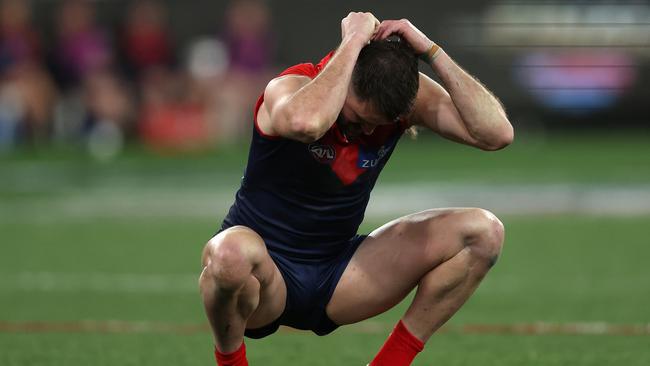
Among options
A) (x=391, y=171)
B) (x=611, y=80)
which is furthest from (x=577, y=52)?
(x=391, y=171)

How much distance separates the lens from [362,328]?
7.06 metres

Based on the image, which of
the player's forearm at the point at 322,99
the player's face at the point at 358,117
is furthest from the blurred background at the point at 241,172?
the player's forearm at the point at 322,99

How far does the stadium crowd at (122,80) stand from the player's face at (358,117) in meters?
13.1

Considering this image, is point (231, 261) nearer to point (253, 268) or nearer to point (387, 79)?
point (253, 268)

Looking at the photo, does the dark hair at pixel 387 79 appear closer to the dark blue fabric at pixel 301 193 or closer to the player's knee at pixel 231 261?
the dark blue fabric at pixel 301 193

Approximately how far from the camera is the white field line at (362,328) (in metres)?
6.69

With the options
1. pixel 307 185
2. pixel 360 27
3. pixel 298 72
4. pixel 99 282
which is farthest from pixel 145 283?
pixel 360 27

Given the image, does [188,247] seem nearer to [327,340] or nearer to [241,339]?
[327,340]

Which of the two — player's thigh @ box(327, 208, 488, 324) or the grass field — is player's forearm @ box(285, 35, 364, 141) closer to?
player's thigh @ box(327, 208, 488, 324)

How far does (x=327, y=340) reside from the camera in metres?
6.68

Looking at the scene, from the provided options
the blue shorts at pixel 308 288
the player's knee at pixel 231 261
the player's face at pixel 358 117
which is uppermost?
the player's face at pixel 358 117

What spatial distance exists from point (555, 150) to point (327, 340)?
36.8ft

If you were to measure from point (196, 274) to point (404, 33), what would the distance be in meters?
4.36

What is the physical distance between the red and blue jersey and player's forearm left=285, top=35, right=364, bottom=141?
0.94 feet
